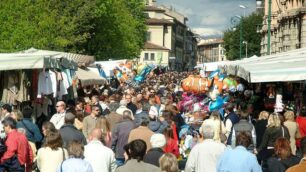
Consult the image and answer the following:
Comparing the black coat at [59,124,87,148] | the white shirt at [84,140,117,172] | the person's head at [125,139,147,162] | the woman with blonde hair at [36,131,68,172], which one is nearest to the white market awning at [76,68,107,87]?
the black coat at [59,124,87,148]

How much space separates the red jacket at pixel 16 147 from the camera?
41.6ft

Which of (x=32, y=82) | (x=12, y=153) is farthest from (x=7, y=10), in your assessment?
(x=12, y=153)

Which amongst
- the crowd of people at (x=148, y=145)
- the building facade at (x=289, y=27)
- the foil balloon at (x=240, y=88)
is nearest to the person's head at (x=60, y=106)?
the crowd of people at (x=148, y=145)

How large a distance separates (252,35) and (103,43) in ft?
118

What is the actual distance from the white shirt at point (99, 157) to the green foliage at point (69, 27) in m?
22.6

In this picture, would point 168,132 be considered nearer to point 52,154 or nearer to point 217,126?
point 217,126

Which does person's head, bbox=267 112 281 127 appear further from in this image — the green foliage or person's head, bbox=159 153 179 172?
the green foliage

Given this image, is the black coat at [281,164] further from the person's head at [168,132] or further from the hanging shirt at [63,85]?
the hanging shirt at [63,85]

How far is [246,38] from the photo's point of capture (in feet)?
308

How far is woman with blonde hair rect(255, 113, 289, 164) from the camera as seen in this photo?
47.4ft

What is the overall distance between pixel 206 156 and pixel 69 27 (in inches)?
1169

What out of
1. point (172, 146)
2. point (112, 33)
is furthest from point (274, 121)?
point (112, 33)

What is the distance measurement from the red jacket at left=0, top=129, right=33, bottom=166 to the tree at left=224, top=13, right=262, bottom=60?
7825 centimetres

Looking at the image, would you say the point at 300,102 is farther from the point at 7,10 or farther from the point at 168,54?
the point at 168,54
